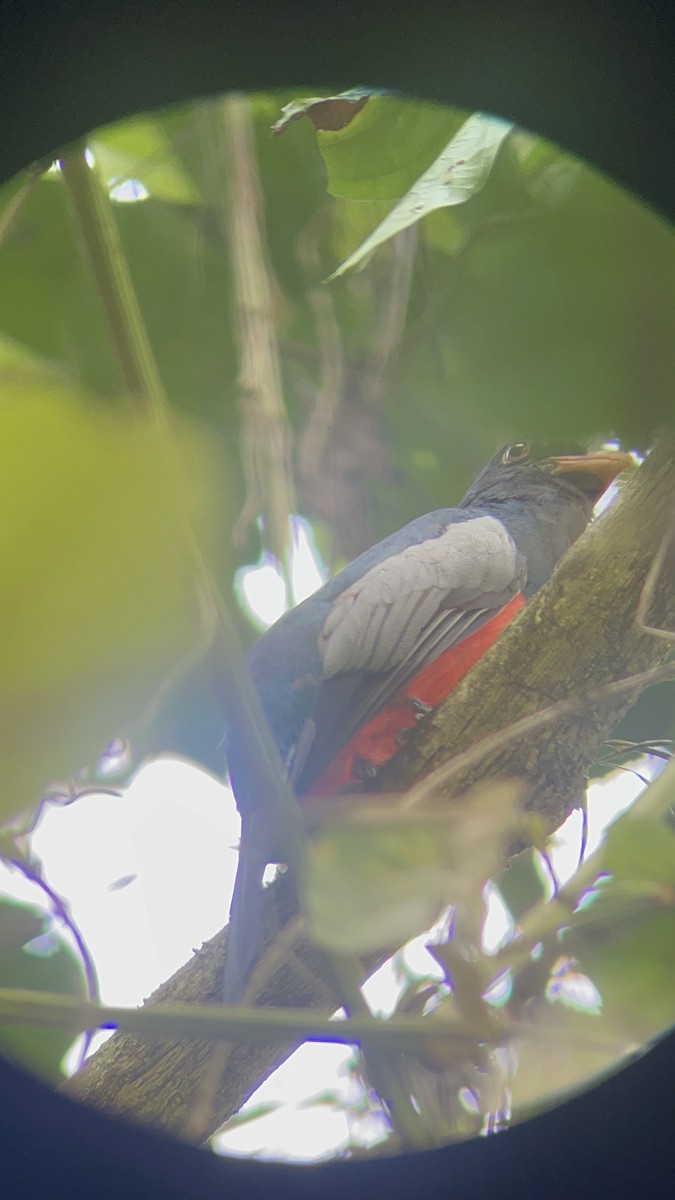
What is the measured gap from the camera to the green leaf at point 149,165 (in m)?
2.10

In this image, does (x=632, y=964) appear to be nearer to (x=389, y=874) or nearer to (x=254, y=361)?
(x=389, y=874)

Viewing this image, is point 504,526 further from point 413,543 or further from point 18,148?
point 18,148

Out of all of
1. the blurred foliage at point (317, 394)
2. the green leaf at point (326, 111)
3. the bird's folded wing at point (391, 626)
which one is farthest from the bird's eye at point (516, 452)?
the green leaf at point (326, 111)

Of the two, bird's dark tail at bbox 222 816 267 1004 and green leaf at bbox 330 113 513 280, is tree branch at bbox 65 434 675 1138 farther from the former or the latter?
Result: green leaf at bbox 330 113 513 280

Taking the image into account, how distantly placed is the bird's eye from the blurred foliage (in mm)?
151

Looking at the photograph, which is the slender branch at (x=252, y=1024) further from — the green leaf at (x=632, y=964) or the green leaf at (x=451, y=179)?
the green leaf at (x=451, y=179)

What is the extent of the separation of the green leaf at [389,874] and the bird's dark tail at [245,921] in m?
0.58

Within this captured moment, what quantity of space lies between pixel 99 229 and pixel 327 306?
4.16 feet

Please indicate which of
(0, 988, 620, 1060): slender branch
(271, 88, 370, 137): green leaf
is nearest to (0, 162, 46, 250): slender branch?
(271, 88, 370, 137): green leaf

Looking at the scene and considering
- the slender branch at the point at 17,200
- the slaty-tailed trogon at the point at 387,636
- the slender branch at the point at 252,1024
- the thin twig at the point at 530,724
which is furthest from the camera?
the slaty-tailed trogon at the point at 387,636

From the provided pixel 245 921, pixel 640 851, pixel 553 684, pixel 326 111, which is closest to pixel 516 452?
pixel 553 684

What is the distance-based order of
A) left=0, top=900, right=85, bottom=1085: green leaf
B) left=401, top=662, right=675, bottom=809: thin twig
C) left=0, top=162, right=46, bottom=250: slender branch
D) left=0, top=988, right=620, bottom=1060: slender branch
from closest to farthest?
left=0, top=988, right=620, bottom=1060: slender branch < left=0, top=162, right=46, bottom=250: slender branch < left=0, top=900, right=85, bottom=1085: green leaf < left=401, top=662, right=675, bottom=809: thin twig

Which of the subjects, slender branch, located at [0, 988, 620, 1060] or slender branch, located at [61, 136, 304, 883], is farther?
slender branch, located at [0, 988, 620, 1060]

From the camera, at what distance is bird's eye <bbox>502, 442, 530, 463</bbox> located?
118 inches
